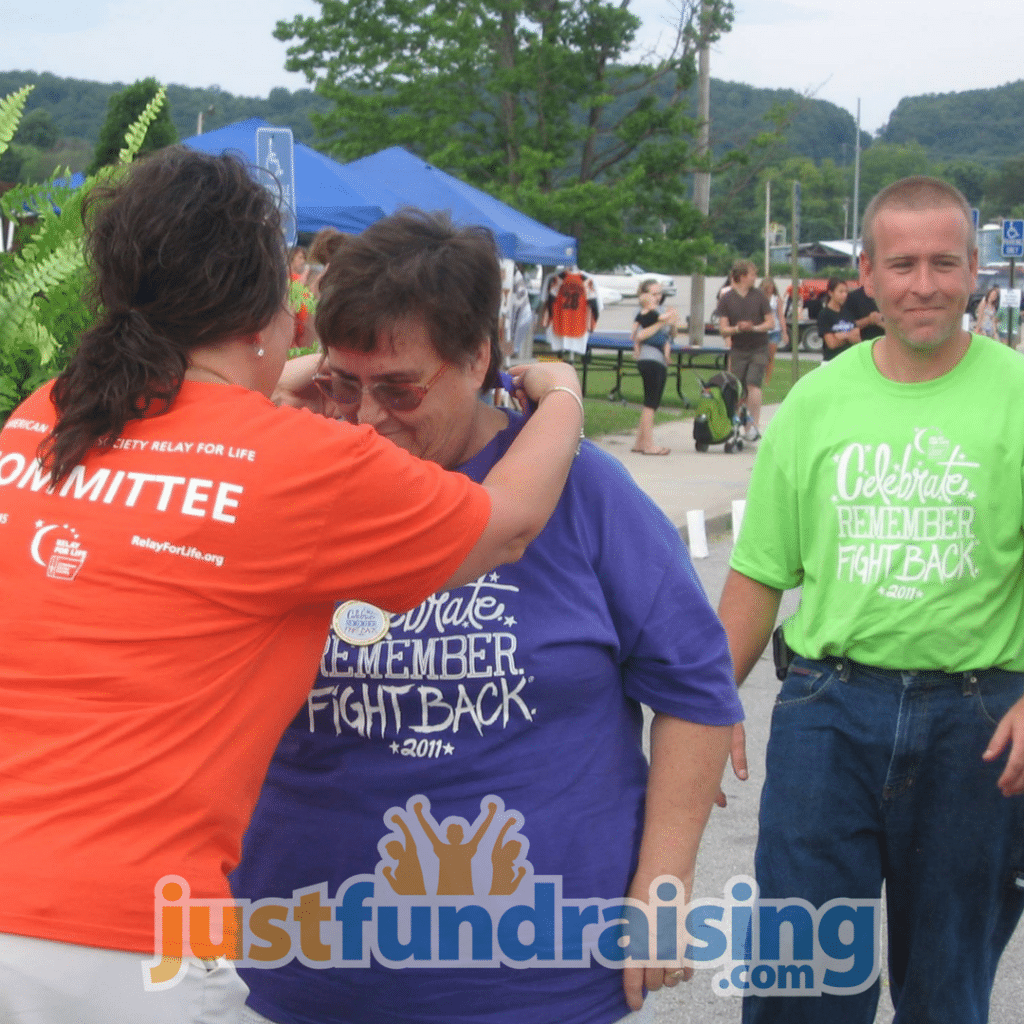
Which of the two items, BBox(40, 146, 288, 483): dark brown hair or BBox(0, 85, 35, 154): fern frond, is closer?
BBox(40, 146, 288, 483): dark brown hair

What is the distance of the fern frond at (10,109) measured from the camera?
2.80 m

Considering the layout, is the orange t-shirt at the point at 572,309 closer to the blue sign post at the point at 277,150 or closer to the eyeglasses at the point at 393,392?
the blue sign post at the point at 277,150

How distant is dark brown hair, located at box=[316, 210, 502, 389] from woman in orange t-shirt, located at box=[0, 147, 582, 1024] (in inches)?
11.1

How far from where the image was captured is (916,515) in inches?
104

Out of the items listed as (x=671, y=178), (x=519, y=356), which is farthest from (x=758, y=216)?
(x=519, y=356)

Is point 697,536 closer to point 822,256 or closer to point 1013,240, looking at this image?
point 1013,240

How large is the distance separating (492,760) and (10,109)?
176cm

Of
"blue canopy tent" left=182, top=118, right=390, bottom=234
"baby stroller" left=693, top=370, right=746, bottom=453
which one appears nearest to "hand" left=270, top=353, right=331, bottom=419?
"blue canopy tent" left=182, top=118, right=390, bottom=234

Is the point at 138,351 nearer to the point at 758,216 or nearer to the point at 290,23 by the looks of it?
the point at 290,23

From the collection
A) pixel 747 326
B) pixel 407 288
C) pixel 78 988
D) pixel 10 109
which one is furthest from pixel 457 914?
pixel 747 326

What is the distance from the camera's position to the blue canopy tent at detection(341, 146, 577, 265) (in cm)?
1452

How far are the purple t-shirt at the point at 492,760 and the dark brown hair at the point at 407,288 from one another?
0.95 feet

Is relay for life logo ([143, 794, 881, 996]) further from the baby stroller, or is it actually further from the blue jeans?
the baby stroller

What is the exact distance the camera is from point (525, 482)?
6.37 feet
